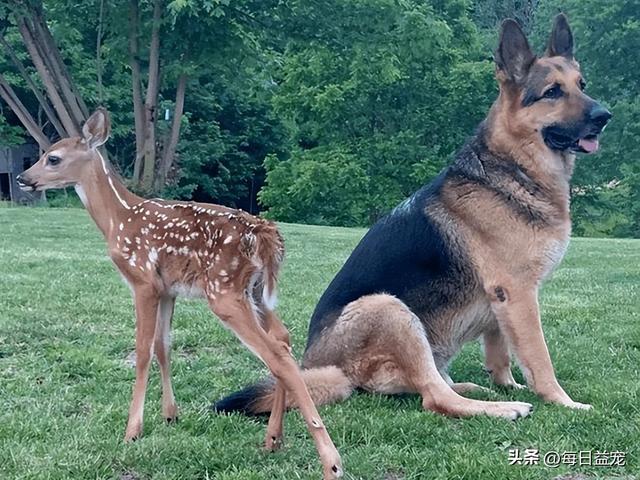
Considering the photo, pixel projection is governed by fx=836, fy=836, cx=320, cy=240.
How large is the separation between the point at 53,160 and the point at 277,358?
184 cm

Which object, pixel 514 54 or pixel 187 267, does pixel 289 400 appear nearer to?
pixel 187 267

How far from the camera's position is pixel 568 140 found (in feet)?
16.9

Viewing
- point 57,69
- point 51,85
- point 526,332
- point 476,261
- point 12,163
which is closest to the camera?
point 526,332

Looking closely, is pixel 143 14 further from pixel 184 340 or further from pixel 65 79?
pixel 184 340

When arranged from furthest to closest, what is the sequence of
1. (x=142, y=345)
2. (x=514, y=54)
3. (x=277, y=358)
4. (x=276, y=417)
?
(x=514, y=54) < (x=142, y=345) < (x=276, y=417) < (x=277, y=358)

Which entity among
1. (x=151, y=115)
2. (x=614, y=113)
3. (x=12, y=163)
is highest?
(x=151, y=115)

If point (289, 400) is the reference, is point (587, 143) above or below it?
above

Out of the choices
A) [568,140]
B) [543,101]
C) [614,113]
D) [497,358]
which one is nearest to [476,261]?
[497,358]

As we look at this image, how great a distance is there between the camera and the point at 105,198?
14.8ft

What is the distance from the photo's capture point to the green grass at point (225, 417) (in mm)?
3832

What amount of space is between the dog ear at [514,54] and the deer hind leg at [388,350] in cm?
164

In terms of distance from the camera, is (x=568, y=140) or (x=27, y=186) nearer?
(x=27, y=186)

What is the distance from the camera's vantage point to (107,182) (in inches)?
180

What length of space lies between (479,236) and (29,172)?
106 inches
